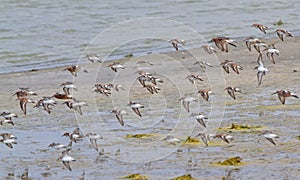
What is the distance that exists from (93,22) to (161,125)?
13059mm

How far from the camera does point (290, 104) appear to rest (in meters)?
11.5

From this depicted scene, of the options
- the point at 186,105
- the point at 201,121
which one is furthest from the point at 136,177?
the point at 186,105

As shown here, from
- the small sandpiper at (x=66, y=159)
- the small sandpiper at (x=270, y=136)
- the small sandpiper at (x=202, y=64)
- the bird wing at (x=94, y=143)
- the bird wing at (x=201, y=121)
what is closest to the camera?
the small sandpiper at (x=66, y=159)

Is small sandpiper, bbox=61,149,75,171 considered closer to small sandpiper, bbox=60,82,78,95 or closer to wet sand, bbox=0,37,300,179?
wet sand, bbox=0,37,300,179

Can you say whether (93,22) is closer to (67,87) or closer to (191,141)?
(67,87)

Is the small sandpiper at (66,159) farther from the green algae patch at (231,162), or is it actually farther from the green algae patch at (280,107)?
the green algae patch at (280,107)

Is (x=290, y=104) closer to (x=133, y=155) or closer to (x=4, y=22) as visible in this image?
(x=133, y=155)

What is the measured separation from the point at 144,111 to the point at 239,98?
54.7 inches

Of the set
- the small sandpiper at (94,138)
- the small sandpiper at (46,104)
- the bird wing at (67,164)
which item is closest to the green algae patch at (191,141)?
the small sandpiper at (94,138)

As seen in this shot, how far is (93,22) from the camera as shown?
23594 mm

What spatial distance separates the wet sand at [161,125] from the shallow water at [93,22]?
A: 8.74ft

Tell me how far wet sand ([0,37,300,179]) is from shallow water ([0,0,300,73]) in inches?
105

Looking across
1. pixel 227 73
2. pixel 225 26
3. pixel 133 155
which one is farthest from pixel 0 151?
pixel 225 26

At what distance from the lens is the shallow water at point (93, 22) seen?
19.2m
